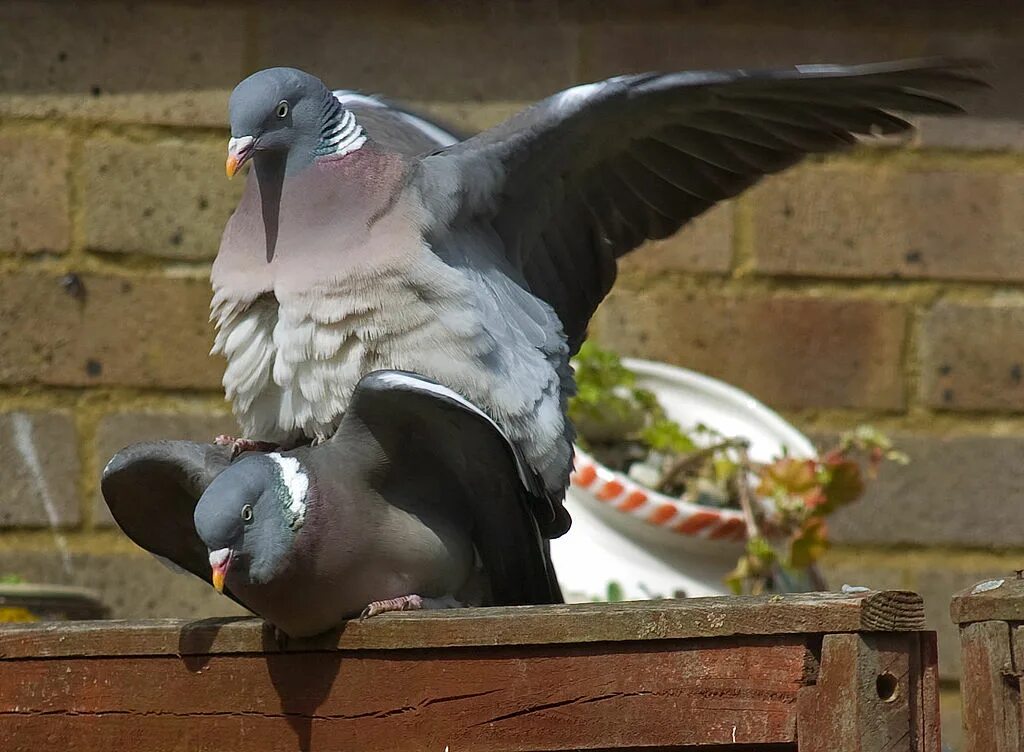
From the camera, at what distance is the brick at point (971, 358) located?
286 cm

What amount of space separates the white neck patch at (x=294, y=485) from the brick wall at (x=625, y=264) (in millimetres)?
1223

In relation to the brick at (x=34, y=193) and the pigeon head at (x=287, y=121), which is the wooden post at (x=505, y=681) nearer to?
the pigeon head at (x=287, y=121)

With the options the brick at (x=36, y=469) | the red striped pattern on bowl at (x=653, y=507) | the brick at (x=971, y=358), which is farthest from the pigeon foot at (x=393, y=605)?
the brick at (x=971, y=358)

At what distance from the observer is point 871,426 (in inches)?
111

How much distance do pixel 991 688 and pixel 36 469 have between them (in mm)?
1862

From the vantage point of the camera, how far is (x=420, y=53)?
2.79 meters

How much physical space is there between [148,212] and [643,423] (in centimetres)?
91

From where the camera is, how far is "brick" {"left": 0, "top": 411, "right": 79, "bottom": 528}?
271 cm

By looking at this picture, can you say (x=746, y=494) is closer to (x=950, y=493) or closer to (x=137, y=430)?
(x=950, y=493)

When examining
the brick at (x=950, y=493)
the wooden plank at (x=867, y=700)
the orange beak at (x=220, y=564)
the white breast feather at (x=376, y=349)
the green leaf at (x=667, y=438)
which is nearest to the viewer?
the wooden plank at (x=867, y=700)

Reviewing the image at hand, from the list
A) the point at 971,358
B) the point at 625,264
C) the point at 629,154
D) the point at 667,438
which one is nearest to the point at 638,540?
the point at 667,438

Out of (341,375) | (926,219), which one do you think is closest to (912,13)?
(926,219)

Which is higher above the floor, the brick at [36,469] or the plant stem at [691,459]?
the plant stem at [691,459]

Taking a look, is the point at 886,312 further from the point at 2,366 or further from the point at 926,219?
the point at 2,366
